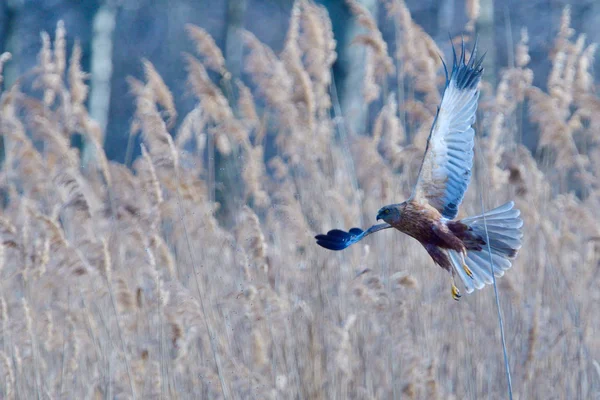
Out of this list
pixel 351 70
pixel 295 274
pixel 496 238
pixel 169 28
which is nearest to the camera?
pixel 496 238

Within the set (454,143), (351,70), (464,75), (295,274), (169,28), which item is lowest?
(295,274)

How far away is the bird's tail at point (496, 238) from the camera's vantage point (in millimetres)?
2773

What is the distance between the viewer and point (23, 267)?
3166 millimetres

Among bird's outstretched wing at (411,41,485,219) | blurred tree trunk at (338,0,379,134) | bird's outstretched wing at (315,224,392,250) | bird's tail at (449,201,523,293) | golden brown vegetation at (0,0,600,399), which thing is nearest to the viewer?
bird's outstretched wing at (315,224,392,250)

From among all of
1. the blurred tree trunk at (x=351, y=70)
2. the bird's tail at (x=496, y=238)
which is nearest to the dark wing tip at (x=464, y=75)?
the bird's tail at (x=496, y=238)

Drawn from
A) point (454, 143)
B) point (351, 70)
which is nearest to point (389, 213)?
point (454, 143)

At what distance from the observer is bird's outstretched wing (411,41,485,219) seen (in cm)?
296

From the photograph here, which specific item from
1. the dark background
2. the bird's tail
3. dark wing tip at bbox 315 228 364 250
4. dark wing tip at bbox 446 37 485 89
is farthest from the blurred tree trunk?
the dark background

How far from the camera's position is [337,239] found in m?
2.69

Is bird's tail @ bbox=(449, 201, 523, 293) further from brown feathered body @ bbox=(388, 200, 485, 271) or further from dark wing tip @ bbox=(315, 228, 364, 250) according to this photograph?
dark wing tip @ bbox=(315, 228, 364, 250)

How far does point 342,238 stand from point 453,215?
48 cm

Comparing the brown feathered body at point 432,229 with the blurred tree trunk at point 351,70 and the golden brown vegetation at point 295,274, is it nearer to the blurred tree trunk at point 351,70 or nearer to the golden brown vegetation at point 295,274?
the golden brown vegetation at point 295,274

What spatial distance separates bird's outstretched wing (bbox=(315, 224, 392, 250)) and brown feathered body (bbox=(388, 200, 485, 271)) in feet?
0.18

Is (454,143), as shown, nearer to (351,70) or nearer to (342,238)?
(342,238)
